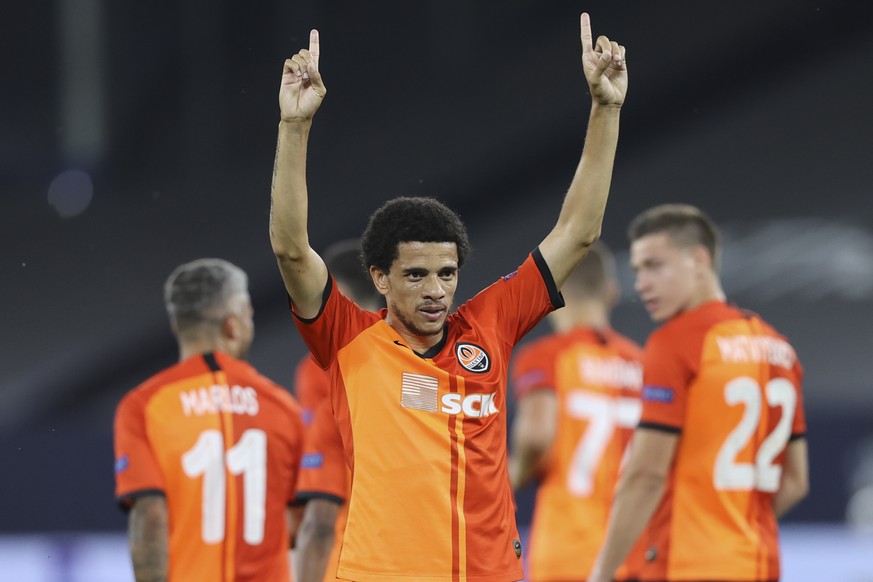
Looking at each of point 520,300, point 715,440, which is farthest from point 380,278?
point 715,440

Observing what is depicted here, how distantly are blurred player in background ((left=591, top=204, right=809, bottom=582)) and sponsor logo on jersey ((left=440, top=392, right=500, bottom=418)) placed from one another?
140 cm

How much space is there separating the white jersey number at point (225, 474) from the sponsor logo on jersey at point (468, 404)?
3.89ft

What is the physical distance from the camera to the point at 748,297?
11969mm

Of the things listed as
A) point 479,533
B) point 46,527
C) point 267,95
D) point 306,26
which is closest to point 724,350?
point 479,533

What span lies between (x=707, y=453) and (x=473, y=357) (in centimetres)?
158

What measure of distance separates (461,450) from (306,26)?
9.66 meters

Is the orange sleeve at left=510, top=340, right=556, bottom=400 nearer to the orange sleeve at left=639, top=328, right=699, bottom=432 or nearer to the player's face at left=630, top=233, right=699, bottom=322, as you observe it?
the player's face at left=630, top=233, right=699, bottom=322

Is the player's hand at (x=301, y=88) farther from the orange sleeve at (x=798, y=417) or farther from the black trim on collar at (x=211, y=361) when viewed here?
the orange sleeve at (x=798, y=417)

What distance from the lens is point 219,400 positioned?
4.34m

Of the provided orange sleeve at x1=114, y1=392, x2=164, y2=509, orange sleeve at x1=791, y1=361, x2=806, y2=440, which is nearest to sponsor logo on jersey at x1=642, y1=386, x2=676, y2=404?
orange sleeve at x1=791, y1=361, x2=806, y2=440

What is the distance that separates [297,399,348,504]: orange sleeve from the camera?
4.43m

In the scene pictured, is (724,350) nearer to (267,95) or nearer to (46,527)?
(46,527)

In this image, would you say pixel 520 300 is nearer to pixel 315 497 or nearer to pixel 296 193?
pixel 296 193

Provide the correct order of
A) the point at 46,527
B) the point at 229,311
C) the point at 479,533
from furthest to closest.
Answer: the point at 46,527 < the point at 229,311 < the point at 479,533
